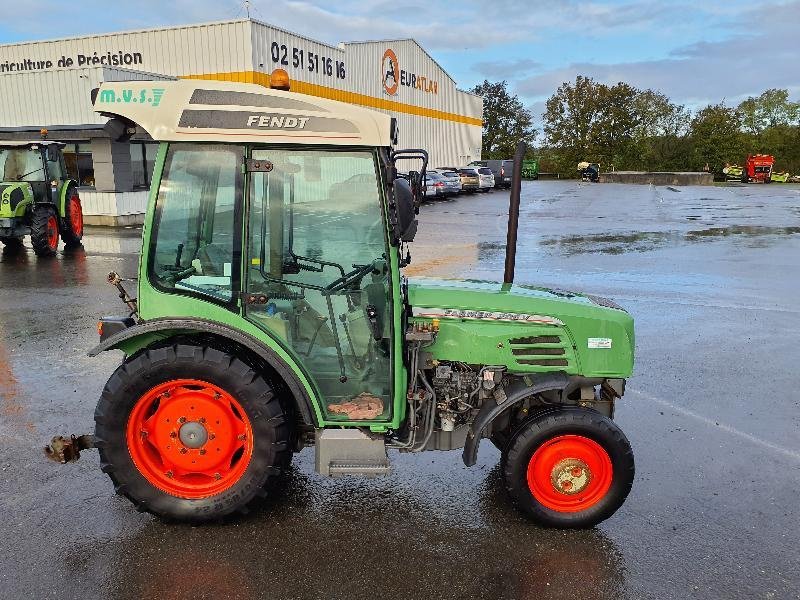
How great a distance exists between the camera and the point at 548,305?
386 centimetres

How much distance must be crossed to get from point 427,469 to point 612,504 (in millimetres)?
1271

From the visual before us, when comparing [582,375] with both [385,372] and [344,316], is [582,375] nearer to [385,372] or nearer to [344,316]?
[385,372]

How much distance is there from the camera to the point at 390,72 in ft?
124

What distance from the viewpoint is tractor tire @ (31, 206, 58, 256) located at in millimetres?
13734

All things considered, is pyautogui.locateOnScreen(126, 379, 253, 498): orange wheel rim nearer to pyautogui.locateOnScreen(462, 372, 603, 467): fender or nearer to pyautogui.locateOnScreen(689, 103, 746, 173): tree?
pyautogui.locateOnScreen(462, 372, 603, 467): fender

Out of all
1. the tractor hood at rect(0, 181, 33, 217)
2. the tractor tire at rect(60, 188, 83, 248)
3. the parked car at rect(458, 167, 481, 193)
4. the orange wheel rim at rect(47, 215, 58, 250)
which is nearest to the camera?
the tractor hood at rect(0, 181, 33, 217)

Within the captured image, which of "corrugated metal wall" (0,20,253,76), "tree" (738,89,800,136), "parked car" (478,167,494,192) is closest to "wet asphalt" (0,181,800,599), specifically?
"corrugated metal wall" (0,20,253,76)

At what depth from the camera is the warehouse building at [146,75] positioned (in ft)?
66.6

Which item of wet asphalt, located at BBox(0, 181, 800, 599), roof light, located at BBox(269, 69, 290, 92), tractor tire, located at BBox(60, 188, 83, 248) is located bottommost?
wet asphalt, located at BBox(0, 181, 800, 599)

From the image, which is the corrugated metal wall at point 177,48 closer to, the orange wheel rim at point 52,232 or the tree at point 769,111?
the orange wheel rim at point 52,232

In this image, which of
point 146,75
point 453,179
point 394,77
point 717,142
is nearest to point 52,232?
point 146,75

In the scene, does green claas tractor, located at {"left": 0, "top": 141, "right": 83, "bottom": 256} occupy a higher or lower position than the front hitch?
higher

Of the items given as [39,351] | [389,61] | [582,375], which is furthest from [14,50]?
[582,375]

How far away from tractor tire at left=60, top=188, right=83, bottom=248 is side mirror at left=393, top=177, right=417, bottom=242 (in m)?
13.5
